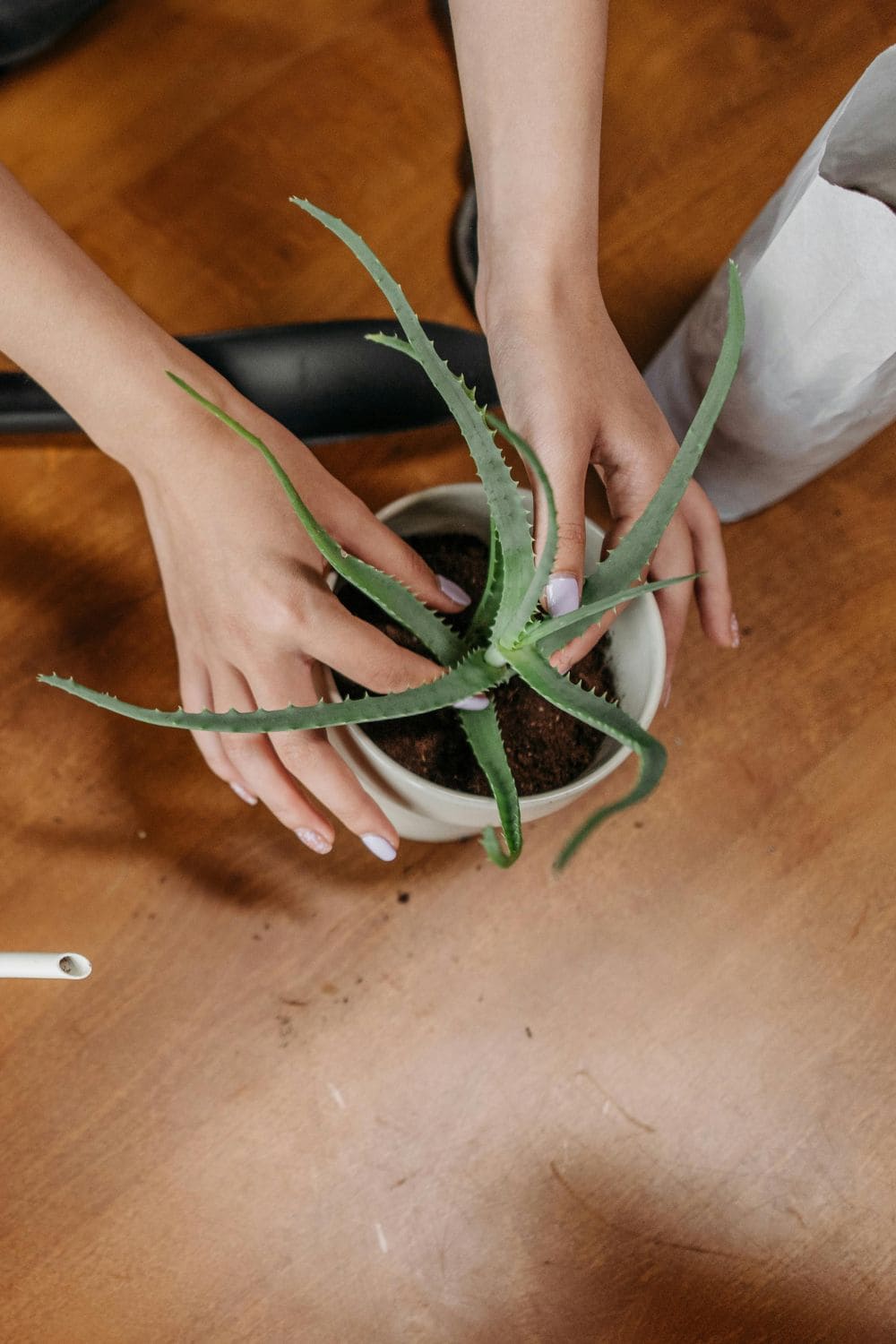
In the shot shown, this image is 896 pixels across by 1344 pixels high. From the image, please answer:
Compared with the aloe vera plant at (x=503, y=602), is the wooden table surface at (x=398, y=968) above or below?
below

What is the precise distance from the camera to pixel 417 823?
1.28 ft

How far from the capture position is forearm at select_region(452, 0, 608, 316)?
0.41 m

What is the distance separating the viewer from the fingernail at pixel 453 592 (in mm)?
377

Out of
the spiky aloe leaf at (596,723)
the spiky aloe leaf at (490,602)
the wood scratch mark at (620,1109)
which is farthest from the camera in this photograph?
the wood scratch mark at (620,1109)

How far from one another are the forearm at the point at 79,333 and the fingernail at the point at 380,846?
183 mm

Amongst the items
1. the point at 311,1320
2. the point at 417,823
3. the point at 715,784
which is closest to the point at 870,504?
the point at 715,784

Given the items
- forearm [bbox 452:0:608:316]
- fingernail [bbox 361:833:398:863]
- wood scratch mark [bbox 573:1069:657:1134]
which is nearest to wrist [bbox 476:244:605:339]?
forearm [bbox 452:0:608:316]

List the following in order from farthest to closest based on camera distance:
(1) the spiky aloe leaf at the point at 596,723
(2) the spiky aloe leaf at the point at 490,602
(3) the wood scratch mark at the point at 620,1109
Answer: (3) the wood scratch mark at the point at 620,1109 < (2) the spiky aloe leaf at the point at 490,602 < (1) the spiky aloe leaf at the point at 596,723

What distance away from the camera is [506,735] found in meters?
0.37

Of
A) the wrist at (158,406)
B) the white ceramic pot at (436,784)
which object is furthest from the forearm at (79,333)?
the white ceramic pot at (436,784)

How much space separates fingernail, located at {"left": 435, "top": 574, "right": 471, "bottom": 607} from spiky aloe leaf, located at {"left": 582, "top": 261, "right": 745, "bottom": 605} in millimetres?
74

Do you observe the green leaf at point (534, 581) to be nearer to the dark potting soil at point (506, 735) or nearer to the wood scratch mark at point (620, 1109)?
the dark potting soil at point (506, 735)

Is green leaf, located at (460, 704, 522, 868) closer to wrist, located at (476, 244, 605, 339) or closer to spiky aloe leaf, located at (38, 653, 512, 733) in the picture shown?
spiky aloe leaf, located at (38, 653, 512, 733)

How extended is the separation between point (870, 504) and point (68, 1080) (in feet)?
1.56
